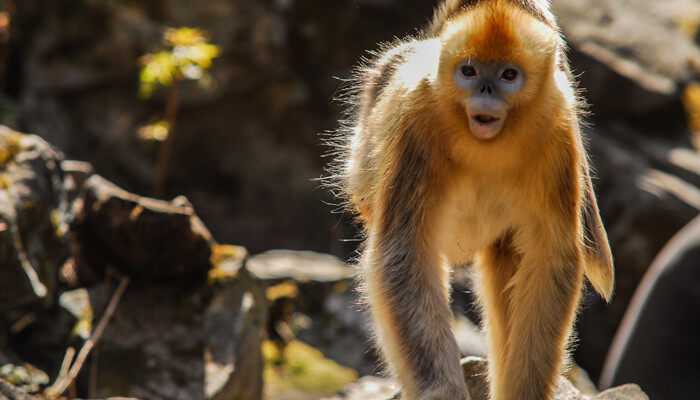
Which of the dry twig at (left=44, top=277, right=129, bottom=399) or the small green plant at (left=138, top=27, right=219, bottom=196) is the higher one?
the small green plant at (left=138, top=27, right=219, bottom=196)

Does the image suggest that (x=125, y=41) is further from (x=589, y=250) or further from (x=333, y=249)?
(x=589, y=250)

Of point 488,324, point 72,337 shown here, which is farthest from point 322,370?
point 488,324

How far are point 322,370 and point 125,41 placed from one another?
478 centimetres

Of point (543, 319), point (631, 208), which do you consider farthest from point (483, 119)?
point (631, 208)

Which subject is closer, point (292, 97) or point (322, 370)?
point (322, 370)

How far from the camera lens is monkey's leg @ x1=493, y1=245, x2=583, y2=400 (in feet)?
12.0

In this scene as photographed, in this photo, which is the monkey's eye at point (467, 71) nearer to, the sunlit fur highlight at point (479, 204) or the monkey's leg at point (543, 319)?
the sunlit fur highlight at point (479, 204)

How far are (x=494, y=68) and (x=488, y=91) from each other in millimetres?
111

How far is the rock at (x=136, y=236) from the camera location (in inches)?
217

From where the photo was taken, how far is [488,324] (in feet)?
13.8

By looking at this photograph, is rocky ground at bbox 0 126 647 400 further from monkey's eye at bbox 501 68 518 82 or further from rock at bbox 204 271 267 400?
monkey's eye at bbox 501 68 518 82

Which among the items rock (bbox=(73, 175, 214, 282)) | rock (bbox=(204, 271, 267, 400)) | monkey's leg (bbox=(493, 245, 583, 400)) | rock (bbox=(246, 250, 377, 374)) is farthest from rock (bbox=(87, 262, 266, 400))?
monkey's leg (bbox=(493, 245, 583, 400))

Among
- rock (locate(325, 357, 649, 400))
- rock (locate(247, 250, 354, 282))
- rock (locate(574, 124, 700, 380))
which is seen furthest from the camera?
rock (locate(574, 124, 700, 380))

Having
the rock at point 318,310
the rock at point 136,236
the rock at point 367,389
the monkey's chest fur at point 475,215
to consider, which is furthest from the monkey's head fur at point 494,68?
the rock at point 318,310
